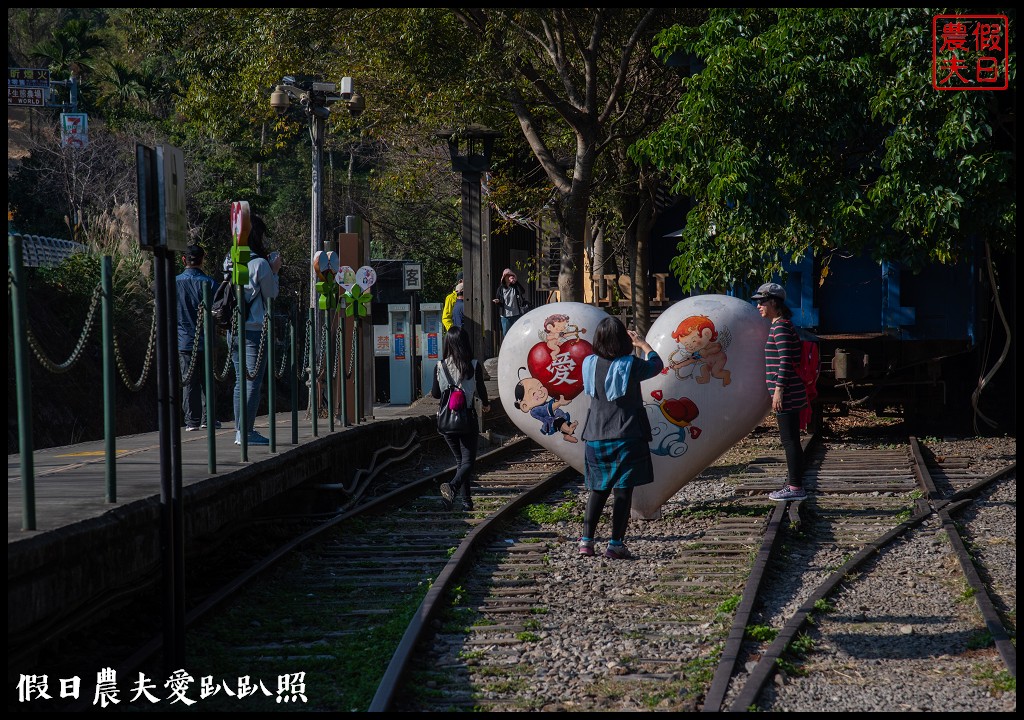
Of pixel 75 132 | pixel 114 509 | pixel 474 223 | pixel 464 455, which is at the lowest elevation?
pixel 464 455

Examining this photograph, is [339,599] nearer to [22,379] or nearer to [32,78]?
[22,379]

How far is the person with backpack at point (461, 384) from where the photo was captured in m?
10.4

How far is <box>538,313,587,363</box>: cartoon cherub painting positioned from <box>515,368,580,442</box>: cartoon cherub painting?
285mm

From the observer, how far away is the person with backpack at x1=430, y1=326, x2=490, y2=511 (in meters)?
10.4

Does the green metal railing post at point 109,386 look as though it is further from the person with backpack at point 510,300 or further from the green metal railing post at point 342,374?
the person with backpack at point 510,300

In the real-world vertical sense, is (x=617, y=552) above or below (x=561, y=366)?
below

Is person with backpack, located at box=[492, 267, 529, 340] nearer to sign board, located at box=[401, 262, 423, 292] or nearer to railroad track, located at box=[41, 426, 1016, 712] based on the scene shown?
sign board, located at box=[401, 262, 423, 292]

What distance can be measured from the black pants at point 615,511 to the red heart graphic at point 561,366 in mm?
1259

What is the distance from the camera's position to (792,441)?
999 centimetres

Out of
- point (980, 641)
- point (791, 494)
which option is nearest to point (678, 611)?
point (980, 641)

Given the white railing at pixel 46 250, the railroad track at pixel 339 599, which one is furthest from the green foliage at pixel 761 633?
the white railing at pixel 46 250

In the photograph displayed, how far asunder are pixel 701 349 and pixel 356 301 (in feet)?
21.1

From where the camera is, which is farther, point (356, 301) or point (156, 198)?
point (356, 301)

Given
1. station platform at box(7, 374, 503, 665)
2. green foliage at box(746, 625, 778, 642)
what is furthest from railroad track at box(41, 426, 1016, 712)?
station platform at box(7, 374, 503, 665)
